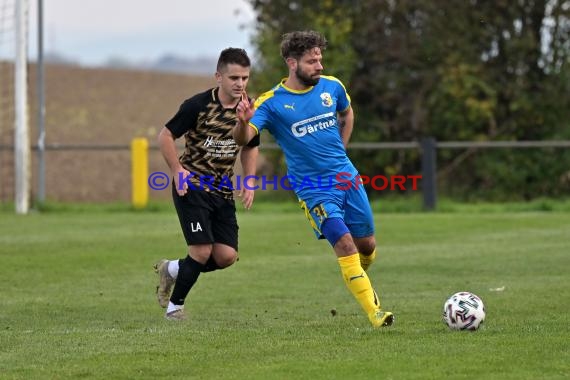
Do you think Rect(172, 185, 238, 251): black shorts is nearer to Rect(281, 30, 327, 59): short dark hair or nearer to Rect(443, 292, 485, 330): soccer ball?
Rect(281, 30, 327, 59): short dark hair

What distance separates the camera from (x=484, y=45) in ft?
91.4

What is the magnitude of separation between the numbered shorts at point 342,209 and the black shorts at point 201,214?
846 mm

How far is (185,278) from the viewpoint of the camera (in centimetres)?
995

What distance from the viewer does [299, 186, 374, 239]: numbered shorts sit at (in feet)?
30.0

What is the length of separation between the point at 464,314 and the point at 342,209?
140 centimetres

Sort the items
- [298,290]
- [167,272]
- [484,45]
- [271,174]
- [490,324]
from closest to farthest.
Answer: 1. [490,324]
2. [167,272]
3. [298,290]
4. [484,45]
5. [271,174]

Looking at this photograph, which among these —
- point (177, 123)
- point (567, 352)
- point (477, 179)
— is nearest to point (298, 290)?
Answer: point (177, 123)

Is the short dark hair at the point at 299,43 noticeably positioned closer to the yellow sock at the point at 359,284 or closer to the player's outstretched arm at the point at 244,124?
the player's outstretched arm at the point at 244,124

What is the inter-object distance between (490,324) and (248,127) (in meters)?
2.36

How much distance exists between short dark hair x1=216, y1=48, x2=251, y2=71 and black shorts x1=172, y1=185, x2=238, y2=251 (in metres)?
1.07

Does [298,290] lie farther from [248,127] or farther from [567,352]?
[567,352]

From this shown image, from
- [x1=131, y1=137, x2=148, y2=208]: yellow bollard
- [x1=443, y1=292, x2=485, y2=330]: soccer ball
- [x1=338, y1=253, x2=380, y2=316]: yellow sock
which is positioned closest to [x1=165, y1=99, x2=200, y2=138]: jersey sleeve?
[x1=338, y1=253, x2=380, y2=316]: yellow sock

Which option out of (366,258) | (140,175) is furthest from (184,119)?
(140,175)

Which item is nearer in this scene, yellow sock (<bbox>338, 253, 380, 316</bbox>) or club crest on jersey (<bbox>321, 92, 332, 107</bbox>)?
yellow sock (<bbox>338, 253, 380, 316</bbox>)
